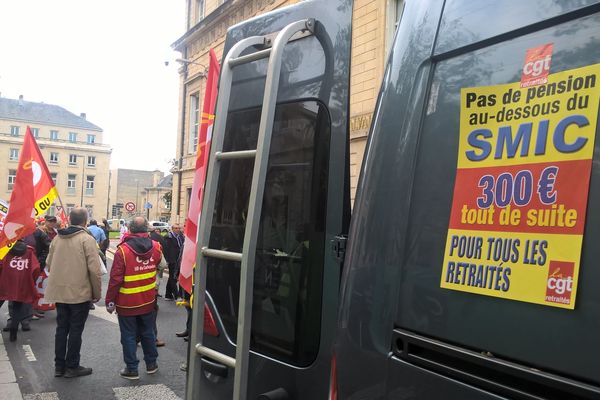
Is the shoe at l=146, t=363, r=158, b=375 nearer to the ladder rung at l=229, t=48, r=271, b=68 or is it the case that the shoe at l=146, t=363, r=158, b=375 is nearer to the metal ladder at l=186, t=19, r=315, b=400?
the metal ladder at l=186, t=19, r=315, b=400

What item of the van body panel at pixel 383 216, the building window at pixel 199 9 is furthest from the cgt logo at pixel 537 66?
the building window at pixel 199 9

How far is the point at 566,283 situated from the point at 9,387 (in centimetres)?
539

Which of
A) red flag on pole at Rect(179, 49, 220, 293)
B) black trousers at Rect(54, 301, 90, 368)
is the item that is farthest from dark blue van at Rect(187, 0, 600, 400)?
black trousers at Rect(54, 301, 90, 368)

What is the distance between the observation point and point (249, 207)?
189 centimetres

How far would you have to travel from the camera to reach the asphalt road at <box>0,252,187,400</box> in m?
4.81

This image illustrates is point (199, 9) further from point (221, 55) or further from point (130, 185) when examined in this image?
point (130, 185)

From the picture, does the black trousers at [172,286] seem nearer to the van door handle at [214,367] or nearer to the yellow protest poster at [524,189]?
the van door handle at [214,367]

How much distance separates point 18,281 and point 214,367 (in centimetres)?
566

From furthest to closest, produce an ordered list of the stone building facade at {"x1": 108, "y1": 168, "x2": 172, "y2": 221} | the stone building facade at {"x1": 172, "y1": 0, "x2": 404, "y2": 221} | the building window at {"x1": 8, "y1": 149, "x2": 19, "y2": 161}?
the stone building facade at {"x1": 108, "y1": 168, "x2": 172, "y2": 221} → the building window at {"x1": 8, "y1": 149, "x2": 19, "y2": 161} → the stone building facade at {"x1": 172, "y1": 0, "x2": 404, "y2": 221}

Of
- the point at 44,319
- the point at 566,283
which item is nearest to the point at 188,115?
the point at 44,319

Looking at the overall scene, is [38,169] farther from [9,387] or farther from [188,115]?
[188,115]

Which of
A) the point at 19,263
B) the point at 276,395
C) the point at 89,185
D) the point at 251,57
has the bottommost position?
the point at 89,185

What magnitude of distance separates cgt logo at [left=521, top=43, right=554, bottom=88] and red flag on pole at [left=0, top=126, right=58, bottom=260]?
6.60 meters

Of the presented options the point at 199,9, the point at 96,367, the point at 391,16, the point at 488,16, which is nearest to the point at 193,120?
the point at 199,9
